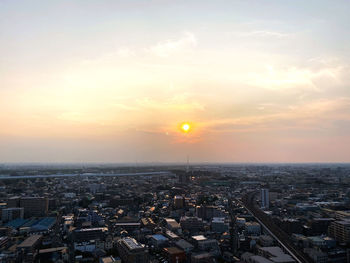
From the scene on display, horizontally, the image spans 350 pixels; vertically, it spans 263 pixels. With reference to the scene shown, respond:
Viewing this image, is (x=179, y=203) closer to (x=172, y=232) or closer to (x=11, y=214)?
(x=172, y=232)

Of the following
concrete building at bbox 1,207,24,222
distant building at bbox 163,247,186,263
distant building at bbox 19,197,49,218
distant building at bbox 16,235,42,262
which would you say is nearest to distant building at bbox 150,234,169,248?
distant building at bbox 163,247,186,263

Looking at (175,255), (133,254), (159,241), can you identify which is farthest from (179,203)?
(133,254)

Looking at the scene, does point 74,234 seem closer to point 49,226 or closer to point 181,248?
point 49,226

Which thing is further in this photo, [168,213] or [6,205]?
[6,205]

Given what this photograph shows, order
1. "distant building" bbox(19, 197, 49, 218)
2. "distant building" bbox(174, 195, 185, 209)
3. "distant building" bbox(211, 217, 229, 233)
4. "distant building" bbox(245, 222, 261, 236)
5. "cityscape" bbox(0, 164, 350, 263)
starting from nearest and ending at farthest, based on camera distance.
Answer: "cityscape" bbox(0, 164, 350, 263), "distant building" bbox(245, 222, 261, 236), "distant building" bbox(211, 217, 229, 233), "distant building" bbox(19, 197, 49, 218), "distant building" bbox(174, 195, 185, 209)

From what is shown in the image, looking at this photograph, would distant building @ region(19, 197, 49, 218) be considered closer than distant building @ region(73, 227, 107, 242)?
No

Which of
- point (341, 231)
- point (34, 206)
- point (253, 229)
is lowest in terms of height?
point (253, 229)

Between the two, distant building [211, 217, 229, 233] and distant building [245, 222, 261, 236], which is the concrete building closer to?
distant building [211, 217, 229, 233]

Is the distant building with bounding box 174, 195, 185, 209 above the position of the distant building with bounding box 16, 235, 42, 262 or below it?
above

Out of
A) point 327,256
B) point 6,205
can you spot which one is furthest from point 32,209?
point 327,256

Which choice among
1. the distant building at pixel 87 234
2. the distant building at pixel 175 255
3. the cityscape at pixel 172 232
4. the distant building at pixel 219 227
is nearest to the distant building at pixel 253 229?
the cityscape at pixel 172 232

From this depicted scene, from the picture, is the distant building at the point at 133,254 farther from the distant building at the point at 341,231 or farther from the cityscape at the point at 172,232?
the distant building at the point at 341,231
